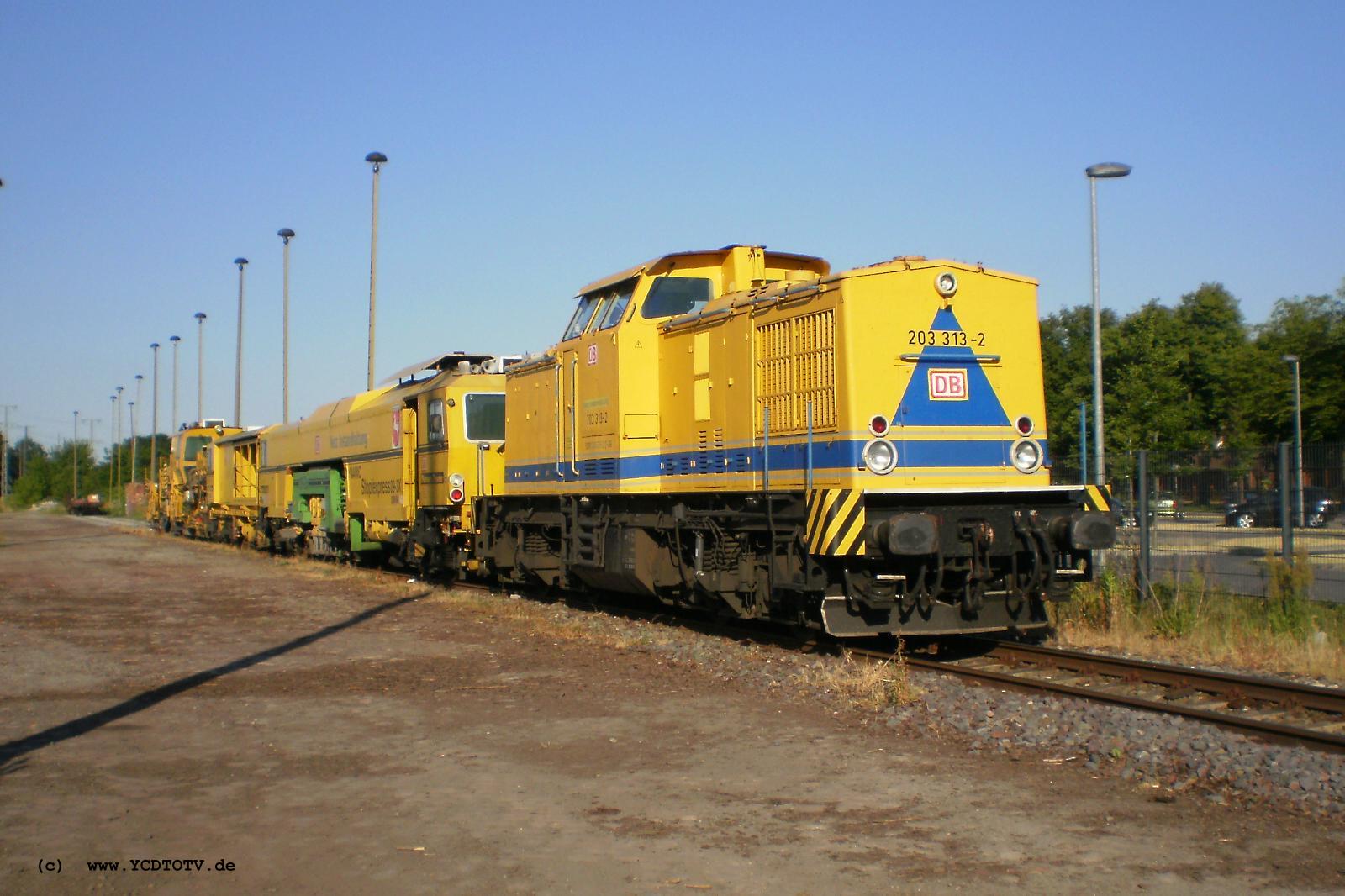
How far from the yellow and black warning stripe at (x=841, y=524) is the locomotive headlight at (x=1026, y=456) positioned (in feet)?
6.12

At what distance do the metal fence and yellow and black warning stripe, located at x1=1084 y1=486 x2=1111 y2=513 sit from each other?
8.67 ft

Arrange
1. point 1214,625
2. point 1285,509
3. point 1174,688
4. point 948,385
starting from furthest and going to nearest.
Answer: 1. point 1285,509
2. point 1214,625
3. point 948,385
4. point 1174,688

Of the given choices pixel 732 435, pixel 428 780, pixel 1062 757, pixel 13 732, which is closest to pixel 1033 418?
pixel 732 435

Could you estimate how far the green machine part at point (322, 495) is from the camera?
24547 mm

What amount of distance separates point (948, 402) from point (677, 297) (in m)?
3.83

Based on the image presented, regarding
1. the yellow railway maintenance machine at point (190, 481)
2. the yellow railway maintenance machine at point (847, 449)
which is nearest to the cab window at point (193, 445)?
the yellow railway maintenance machine at point (190, 481)

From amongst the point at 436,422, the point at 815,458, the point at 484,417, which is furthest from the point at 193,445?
the point at 815,458

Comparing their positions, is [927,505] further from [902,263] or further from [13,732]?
[13,732]

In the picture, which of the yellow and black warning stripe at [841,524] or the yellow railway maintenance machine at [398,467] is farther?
the yellow railway maintenance machine at [398,467]

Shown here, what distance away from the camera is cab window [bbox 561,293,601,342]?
14039mm

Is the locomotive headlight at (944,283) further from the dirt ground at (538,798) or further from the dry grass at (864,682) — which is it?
the dirt ground at (538,798)

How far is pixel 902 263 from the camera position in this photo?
10.1m

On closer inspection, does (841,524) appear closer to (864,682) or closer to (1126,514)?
(864,682)

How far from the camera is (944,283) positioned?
33.4ft
